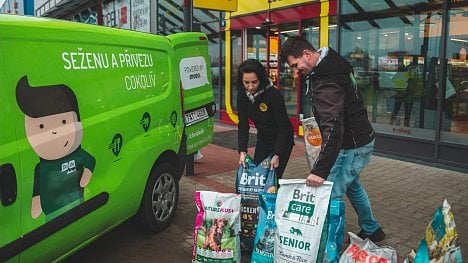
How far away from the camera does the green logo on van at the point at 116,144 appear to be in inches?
133

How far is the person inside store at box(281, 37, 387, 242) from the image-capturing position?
9.72ft

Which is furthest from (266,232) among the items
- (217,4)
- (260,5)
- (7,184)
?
(260,5)

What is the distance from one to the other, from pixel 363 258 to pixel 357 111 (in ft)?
3.55

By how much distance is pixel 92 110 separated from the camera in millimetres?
3150

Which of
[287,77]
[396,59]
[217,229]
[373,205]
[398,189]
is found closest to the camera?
[217,229]

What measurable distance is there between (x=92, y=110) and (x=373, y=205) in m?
3.35

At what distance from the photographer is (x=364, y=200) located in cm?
376

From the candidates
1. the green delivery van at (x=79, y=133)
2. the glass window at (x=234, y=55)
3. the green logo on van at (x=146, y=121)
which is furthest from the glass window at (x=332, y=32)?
the green logo on van at (x=146, y=121)

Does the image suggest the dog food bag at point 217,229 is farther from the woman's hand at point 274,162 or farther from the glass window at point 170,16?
the glass window at point 170,16

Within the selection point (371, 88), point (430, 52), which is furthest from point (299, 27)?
point (430, 52)

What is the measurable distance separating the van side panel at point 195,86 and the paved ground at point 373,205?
0.72m

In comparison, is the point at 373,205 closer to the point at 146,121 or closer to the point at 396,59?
the point at 146,121

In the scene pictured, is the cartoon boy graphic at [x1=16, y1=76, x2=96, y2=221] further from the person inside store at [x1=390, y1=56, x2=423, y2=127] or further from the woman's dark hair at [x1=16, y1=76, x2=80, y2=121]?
the person inside store at [x1=390, y1=56, x2=423, y2=127]

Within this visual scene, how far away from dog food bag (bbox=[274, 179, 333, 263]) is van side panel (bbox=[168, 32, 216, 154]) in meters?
2.61
